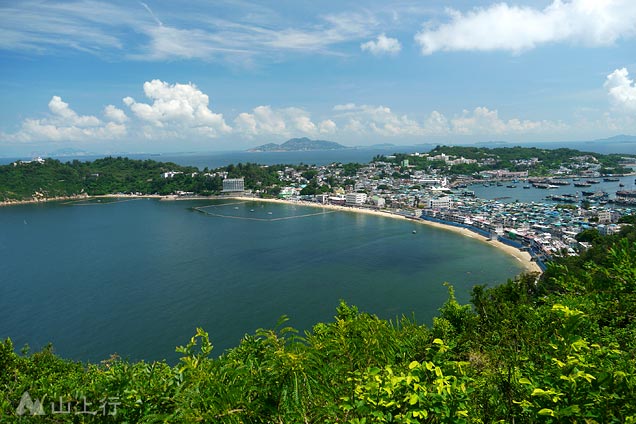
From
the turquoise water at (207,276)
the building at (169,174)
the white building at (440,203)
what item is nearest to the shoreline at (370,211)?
the turquoise water at (207,276)

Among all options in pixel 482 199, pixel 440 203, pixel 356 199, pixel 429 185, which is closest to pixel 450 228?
pixel 440 203

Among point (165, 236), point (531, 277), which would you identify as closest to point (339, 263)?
point (531, 277)

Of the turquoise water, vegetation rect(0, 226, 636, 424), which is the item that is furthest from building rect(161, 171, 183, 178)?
vegetation rect(0, 226, 636, 424)

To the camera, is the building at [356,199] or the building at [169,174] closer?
the building at [356,199]

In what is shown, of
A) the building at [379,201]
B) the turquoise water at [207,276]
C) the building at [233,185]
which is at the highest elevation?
the building at [233,185]

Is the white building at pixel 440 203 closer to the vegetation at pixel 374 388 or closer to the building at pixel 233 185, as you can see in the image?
the building at pixel 233 185

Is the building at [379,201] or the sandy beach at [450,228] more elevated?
the building at [379,201]

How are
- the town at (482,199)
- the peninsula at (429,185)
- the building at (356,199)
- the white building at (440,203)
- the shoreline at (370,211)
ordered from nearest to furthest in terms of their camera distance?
the shoreline at (370,211), the town at (482,199), the peninsula at (429,185), the white building at (440,203), the building at (356,199)

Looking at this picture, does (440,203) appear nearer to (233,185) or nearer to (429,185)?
(429,185)

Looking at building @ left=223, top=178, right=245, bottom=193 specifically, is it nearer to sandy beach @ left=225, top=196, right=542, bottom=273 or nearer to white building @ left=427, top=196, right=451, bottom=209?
sandy beach @ left=225, top=196, right=542, bottom=273
